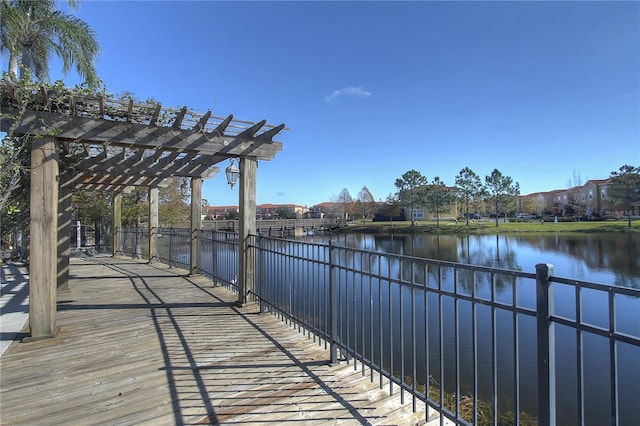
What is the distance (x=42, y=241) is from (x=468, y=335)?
23.4ft

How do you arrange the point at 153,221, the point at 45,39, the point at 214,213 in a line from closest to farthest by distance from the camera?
1. the point at 153,221
2. the point at 45,39
3. the point at 214,213

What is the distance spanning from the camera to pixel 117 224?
1320 cm

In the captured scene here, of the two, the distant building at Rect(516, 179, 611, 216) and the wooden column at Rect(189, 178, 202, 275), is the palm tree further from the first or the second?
the distant building at Rect(516, 179, 611, 216)

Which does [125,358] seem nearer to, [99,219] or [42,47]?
[42,47]

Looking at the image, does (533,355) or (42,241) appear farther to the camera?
(533,355)

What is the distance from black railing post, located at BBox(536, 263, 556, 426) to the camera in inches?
71.1

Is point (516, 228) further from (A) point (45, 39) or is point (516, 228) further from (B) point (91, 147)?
(A) point (45, 39)

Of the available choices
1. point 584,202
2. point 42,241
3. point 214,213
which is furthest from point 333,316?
point 214,213

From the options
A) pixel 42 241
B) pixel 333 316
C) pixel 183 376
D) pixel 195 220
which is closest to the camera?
pixel 183 376

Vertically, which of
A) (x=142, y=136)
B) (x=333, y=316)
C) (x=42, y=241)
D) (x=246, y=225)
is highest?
(x=142, y=136)

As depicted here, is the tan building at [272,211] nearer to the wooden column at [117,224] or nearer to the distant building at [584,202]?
the distant building at [584,202]

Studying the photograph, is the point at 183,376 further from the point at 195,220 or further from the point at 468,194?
the point at 468,194

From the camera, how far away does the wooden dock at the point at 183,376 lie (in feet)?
8.86

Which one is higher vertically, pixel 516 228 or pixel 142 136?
pixel 142 136
